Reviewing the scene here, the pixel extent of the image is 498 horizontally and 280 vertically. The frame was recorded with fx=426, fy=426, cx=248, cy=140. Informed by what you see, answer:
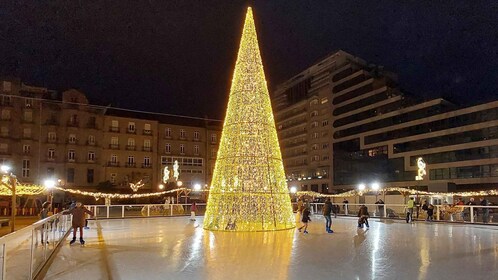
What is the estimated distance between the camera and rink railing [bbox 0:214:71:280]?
5.12 meters

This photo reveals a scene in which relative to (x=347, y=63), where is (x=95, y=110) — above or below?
below

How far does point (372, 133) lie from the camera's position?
69.6 m

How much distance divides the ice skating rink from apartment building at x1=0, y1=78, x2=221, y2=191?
40805 millimetres

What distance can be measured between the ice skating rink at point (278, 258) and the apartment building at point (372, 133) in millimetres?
44169

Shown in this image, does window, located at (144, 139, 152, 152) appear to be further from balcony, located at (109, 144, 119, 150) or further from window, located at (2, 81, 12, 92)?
window, located at (2, 81, 12, 92)

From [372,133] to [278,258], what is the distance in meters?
62.4

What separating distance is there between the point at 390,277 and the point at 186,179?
57.8 meters

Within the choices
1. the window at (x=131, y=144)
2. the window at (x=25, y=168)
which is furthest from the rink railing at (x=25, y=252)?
the window at (x=131, y=144)

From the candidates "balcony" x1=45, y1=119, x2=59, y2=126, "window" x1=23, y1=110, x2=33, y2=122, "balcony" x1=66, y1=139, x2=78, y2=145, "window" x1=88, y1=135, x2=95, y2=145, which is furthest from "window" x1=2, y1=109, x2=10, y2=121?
"window" x1=88, y1=135, x2=95, y2=145

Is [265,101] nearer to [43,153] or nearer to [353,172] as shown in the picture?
[43,153]

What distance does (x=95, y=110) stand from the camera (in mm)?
55969

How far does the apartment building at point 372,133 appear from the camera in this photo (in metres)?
54.9

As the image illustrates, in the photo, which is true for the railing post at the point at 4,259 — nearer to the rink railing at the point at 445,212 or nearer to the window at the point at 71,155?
the rink railing at the point at 445,212

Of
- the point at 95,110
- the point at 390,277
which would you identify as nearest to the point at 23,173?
the point at 95,110
